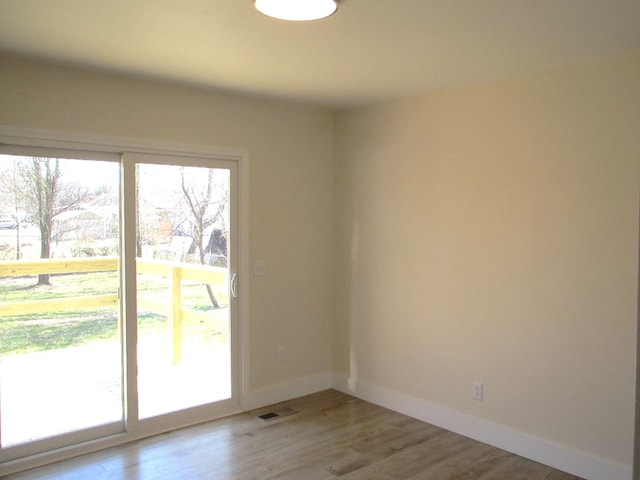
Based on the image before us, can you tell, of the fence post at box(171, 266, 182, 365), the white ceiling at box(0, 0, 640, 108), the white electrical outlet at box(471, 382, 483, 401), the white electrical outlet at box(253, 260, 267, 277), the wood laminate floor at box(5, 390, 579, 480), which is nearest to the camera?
the white ceiling at box(0, 0, 640, 108)

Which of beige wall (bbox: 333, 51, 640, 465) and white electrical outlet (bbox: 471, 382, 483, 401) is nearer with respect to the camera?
beige wall (bbox: 333, 51, 640, 465)

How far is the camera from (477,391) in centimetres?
366

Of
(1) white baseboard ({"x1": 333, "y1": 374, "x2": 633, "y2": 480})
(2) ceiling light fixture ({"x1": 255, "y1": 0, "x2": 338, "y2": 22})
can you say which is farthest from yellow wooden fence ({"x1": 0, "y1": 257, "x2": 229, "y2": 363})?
(2) ceiling light fixture ({"x1": 255, "y1": 0, "x2": 338, "y2": 22})

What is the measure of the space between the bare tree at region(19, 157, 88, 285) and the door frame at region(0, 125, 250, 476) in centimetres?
13

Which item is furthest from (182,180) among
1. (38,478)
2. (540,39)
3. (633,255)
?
(633,255)

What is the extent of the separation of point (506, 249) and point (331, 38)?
5.94ft

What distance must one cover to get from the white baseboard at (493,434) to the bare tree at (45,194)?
2.67 metres

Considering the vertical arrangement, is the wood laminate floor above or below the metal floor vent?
below

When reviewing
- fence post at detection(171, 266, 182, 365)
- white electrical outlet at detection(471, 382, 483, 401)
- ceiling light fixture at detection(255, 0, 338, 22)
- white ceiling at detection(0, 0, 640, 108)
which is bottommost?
white electrical outlet at detection(471, 382, 483, 401)

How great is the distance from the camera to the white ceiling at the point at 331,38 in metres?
2.29

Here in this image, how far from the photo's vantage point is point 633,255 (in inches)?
114

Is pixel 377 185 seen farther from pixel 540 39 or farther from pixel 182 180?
pixel 540 39

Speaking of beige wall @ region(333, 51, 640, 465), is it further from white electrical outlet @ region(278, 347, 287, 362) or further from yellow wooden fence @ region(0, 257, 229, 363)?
yellow wooden fence @ region(0, 257, 229, 363)

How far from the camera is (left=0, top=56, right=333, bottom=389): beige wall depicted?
3.27 metres
